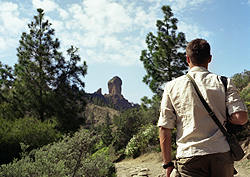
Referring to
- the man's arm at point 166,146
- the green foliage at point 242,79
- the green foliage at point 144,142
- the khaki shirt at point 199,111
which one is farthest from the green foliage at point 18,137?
the green foliage at point 242,79

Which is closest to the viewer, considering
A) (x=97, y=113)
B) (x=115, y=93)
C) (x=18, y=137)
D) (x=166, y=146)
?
(x=166, y=146)

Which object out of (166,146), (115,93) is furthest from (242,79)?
(115,93)

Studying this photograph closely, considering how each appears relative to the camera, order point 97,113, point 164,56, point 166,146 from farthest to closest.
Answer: point 97,113 < point 164,56 < point 166,146

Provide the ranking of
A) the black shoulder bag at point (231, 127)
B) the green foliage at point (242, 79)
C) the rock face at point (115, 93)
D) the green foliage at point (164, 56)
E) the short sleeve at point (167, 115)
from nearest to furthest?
the black shoulder bag at point (231, 127)
the short sleeve at point (167, 115)
the green foliage at point (164, 56)
the green foliage at point (242, 79)
the rock face at point (115, 93)

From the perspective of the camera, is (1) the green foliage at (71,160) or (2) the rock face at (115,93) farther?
(2) the rock face at (115,93)

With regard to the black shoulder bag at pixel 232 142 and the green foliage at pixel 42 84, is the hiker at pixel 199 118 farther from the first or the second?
the green foliage at pixel 42 84

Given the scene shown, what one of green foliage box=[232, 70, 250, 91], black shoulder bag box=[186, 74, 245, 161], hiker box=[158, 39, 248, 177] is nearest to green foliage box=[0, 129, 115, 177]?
hiker box=[158, 39, 248, 177]

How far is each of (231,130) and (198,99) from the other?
370mm

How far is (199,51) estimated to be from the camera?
184 cm

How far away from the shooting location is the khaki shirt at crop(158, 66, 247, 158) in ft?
5.26

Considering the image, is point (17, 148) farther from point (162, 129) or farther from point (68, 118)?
point (68, 118)

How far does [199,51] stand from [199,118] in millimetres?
605

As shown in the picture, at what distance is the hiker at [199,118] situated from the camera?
1.58m

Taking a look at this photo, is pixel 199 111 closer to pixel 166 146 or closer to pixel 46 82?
pixel 166 146
